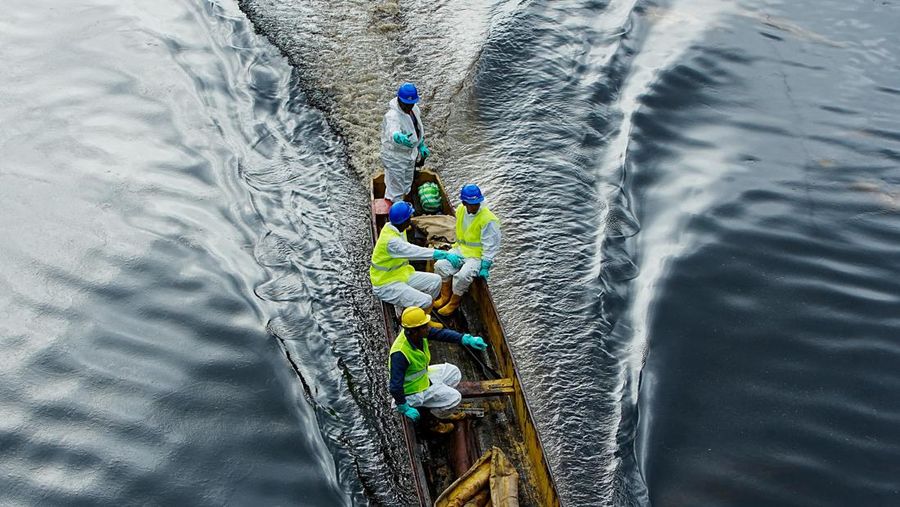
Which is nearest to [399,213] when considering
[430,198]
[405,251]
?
[405,251]

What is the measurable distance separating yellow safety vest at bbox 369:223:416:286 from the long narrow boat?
18.6 inches

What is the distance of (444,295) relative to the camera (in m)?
12.2

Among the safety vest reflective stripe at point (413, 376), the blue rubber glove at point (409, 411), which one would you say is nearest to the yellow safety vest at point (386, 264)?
the safety vest reflective stripe at point (413, 376)

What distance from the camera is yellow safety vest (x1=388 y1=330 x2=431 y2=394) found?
9.44 m

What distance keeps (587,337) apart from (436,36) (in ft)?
33.5

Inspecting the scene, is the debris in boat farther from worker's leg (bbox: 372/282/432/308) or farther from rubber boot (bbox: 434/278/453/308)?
rubber boot (bbox: 434/278/453/308)

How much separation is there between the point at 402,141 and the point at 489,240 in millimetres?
2553

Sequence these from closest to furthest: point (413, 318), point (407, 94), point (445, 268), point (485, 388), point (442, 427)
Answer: point (413, 318)
point (442, 427)
point (485, 388)
point (445, 268)
point (407, 94)

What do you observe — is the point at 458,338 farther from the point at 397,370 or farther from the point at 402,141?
the point at 402,141

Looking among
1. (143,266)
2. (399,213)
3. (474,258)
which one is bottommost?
(143,266)

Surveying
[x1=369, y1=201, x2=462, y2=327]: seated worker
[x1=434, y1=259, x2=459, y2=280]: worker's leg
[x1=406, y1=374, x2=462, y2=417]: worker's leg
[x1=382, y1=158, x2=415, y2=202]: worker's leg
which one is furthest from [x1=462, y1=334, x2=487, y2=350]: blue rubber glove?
[x1=382, y1=158, x2=415, y2=202]: worker's leg

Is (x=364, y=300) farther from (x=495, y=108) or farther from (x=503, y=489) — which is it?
(x=495, y=108)

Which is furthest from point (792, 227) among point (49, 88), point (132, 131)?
point (49, 88)

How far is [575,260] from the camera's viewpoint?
14305 millimetres
